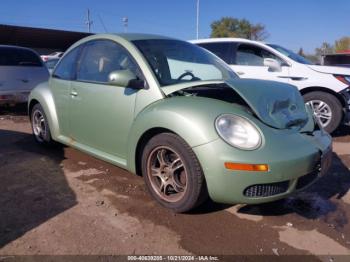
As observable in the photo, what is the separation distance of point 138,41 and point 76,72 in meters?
0.96

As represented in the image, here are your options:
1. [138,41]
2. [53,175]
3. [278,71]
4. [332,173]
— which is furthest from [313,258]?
[278,71]

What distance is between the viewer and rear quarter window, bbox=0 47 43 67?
8.06 meters

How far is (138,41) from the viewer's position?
3.79 meters

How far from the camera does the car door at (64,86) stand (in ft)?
14.3

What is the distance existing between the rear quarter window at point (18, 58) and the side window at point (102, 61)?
459cm

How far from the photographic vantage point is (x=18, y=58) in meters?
8.29

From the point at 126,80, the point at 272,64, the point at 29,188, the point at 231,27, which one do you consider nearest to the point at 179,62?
the point at 126,80

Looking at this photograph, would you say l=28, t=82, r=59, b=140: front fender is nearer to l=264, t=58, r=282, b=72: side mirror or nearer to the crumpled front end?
the crumpled front end

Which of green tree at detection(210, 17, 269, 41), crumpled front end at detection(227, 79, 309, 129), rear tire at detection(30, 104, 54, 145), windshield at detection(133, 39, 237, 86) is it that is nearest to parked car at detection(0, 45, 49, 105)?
rear tire at detection(30, 104, 54, 145)

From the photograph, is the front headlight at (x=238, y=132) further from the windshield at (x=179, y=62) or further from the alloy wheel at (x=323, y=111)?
the alloy wheel at (x=323, y=111)

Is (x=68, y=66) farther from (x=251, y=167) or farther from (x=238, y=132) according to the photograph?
(x=251, y=167)

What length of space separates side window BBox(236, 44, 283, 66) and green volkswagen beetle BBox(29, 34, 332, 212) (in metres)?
3.14

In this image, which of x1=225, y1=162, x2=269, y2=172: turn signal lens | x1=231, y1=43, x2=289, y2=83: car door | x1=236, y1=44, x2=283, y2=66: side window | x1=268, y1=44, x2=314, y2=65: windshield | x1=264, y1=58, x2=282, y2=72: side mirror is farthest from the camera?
x1=236, y1=44, x2=283, y2=66: side window

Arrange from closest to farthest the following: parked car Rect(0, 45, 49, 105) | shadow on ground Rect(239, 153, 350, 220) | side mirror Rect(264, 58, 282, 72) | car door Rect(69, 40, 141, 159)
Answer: shadow on ground Rect(239, 153, 350, 220) < car door Rect(69, 40, 141, 159) < side mirror Rect(264, 58, 282, 72) < parked car Rect(0, 45, 49, 105)
